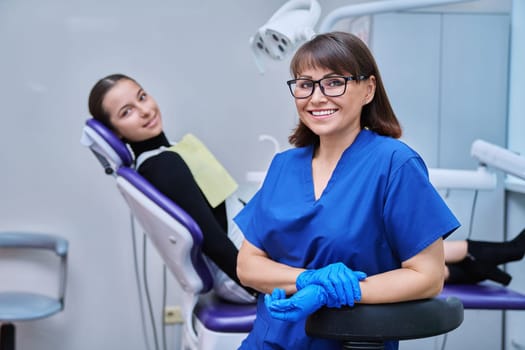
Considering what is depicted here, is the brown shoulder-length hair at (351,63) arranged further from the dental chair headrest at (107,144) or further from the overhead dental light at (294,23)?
the dental chair headrest at (107,144)

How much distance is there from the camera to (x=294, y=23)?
76.0 inches

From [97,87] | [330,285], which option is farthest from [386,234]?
[97,87]

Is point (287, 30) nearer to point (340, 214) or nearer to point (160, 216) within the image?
point (160, 216)

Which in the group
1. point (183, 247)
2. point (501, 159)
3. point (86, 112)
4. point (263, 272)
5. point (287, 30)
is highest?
point (287, 30)

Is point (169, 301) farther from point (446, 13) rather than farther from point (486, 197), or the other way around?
point (446, 13)

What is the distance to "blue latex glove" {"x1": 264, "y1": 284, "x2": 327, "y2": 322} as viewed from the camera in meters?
1.03

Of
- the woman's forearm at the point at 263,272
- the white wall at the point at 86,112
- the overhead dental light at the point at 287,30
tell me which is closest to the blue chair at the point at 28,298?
the white wall at the point at 86,112

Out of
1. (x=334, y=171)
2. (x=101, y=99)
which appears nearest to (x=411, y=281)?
(x=334, y=171)

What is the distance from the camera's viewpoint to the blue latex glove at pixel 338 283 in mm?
1048

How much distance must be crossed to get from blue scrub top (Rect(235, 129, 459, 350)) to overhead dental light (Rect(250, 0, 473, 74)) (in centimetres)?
67

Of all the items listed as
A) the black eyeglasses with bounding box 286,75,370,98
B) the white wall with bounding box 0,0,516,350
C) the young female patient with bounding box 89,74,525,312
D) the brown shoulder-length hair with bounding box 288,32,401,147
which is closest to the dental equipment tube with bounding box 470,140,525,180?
the young female patient with bounding box 89,74,525,312

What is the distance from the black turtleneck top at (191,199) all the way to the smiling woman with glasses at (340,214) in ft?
1.65

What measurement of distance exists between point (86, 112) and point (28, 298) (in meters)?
0.81

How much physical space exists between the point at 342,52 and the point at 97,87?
1120mm
